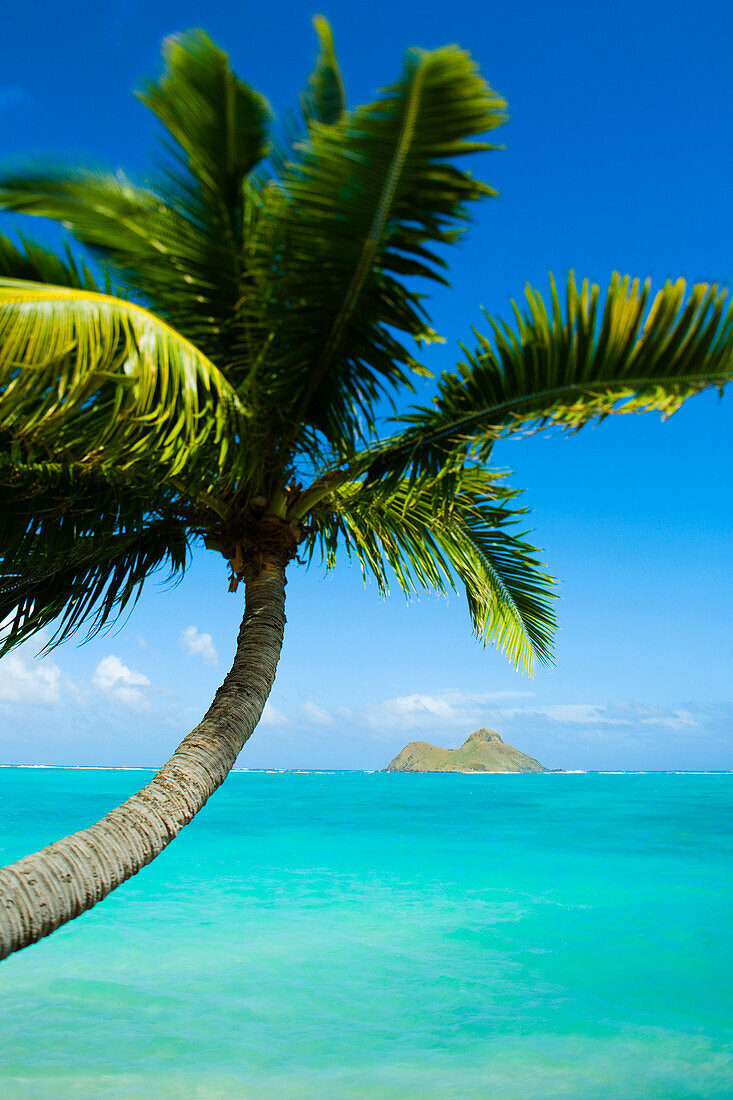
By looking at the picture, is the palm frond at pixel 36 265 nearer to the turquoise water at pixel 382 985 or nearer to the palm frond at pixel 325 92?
the palm frond at pixel 325 92

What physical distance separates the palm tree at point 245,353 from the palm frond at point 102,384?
0.04 ft

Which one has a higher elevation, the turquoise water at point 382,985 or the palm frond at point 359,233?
the palm frond at point 359,233

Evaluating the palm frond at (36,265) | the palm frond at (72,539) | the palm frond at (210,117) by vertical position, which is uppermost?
the palm frond at (210,117)

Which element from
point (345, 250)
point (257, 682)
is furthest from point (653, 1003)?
point (345, 250)

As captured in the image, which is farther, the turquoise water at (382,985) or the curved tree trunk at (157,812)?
the turquoise water at (382,985)

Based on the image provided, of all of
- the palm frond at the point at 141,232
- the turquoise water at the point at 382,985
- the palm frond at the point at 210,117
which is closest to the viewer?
the palm frond at the point at 210,117

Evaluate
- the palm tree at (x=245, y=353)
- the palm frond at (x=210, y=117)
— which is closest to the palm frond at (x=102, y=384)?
the palm tree at (x=245, y=353)

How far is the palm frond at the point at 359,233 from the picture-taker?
3.04 meters

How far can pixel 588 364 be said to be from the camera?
139 inches

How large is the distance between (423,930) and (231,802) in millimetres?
44323

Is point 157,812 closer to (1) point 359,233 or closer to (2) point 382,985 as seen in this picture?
(1) point 359,233

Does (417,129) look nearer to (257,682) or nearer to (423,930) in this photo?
(257,682)

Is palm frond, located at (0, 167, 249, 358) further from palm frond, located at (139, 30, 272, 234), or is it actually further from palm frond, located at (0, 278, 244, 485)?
palm frond, located at (0, 278, 244, 485)

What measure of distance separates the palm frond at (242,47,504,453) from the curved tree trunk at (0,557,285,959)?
4.31 ft
